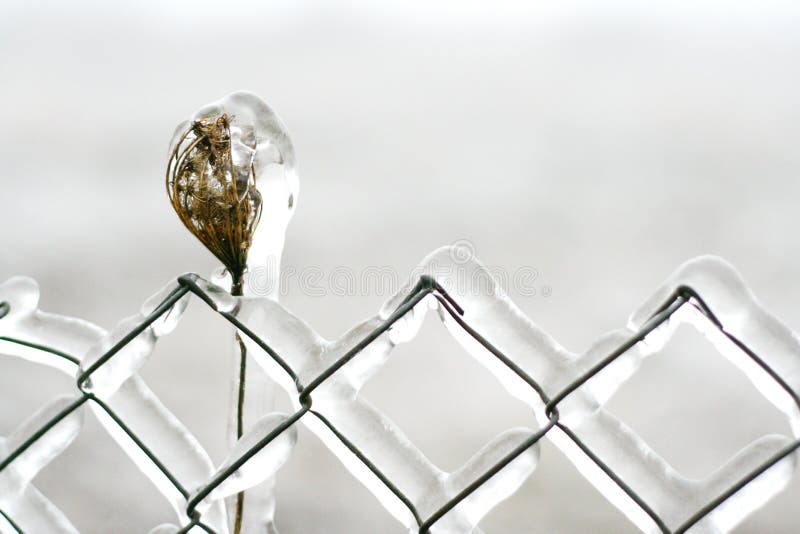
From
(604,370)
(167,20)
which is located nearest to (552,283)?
(167,20)

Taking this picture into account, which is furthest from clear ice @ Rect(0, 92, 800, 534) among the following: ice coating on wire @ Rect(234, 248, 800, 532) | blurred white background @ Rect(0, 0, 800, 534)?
blurred white background @ Rect(0, 0, 800, 534)

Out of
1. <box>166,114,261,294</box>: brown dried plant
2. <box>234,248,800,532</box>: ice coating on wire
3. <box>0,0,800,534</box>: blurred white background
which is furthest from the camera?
<box>0,0,800,534</box>: blurred white background

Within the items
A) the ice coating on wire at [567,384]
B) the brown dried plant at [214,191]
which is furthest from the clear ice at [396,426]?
the brown dried plant at [214,191]

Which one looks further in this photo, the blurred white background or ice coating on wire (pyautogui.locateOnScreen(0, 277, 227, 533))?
the blurred white background

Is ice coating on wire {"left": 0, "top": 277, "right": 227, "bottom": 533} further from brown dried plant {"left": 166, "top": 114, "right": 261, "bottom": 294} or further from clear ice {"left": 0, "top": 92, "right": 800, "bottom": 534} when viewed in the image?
brown dried plant {"left": 166, "top": 114, "right": 261, "bottom": 294}

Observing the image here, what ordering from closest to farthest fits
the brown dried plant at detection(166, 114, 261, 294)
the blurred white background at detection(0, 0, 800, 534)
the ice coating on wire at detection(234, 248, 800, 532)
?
the ice coating on wire at detection(234, 248, 800, 532), the brown dried plant at detection(166, 114, 261, 294), the blurred white background at detection(0, 0, 800, 534)

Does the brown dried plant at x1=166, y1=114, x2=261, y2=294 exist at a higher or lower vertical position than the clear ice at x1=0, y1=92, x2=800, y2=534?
higher

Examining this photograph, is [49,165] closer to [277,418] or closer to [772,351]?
[277,418]
